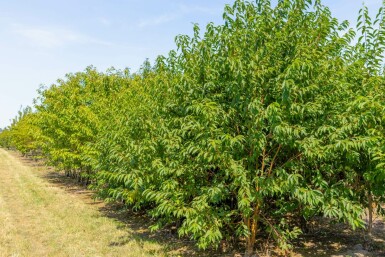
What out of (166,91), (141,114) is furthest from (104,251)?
(166,91)

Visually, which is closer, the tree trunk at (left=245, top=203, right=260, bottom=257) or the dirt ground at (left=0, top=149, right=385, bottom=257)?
the tree trunk at (left=245, top=203, right=260, bottom=257)

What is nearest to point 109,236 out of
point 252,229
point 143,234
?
point 143,234

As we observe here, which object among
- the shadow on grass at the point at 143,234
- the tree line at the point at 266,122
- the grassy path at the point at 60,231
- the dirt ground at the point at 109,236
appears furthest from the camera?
the shadow on grass at the point at 143,234

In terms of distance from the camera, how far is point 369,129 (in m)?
6.67

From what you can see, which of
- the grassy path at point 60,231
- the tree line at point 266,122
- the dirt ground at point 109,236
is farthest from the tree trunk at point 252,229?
the grassy path at point 60,231

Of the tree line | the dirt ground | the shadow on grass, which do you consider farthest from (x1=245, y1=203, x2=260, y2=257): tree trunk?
the shadow on grass

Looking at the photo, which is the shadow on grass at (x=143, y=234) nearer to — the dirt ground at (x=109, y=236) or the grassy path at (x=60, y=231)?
the dirt ground at (x=109, y=236)

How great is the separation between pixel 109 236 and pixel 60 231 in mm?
1967

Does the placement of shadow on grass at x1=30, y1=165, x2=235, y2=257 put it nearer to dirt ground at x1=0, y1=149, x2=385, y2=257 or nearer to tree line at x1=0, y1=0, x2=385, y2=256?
dirt ground at x1=0, y1=149, x2=385, y2=257

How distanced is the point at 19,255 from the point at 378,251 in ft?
33.6

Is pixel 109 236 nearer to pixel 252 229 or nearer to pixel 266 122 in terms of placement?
pixel 252 229

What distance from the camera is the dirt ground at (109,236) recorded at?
30.5ft

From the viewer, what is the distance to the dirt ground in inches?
365

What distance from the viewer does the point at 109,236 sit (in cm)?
1114
